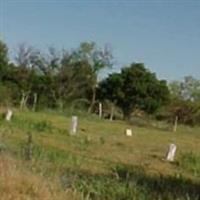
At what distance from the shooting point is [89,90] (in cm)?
6059

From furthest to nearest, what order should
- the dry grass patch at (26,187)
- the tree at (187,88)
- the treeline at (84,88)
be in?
1. the tree at (187,88)
2. the treeline at (84,88)
3. the dry grass patch at (26,187)

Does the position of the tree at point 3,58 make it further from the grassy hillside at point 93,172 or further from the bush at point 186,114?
the grassy hillside at point 93,172

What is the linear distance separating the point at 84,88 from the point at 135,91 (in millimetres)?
6145

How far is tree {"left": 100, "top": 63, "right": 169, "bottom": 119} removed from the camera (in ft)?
186

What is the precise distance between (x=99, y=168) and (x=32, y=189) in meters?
6.48

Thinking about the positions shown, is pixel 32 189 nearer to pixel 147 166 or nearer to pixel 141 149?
pixel 147 166

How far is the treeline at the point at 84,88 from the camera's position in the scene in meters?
55.3

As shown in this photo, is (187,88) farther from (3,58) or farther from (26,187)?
(26,187)

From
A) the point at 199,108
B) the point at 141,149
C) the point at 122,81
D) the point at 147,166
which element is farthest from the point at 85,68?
the point at 147,166

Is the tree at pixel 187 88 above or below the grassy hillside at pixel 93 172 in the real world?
above

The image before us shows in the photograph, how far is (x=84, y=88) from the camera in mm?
60438

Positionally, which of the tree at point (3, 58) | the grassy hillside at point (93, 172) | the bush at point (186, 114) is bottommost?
the grassy hillside at point (93, 172)

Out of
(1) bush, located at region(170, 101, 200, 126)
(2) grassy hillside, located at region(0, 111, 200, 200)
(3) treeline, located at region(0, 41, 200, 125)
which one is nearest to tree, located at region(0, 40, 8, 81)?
(3) treeline, located at region(0, 41, 200, 125)

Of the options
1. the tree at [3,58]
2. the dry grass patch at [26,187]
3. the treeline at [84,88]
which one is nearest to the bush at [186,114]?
the treeline at [84,88]
